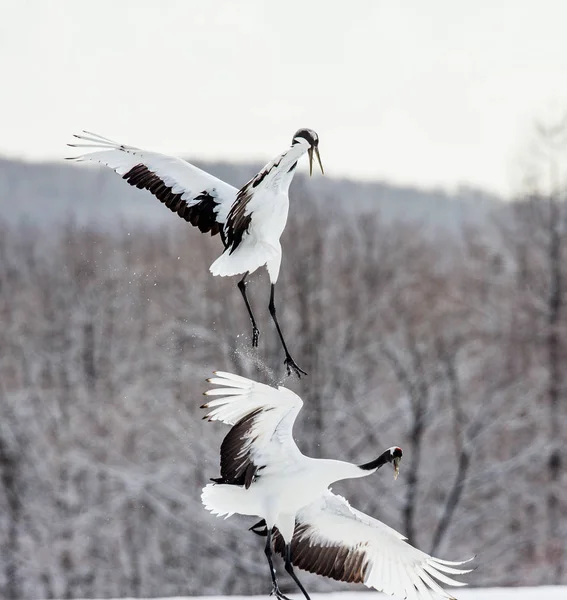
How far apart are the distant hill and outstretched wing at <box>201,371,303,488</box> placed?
19.9 m

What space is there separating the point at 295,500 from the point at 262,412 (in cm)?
52

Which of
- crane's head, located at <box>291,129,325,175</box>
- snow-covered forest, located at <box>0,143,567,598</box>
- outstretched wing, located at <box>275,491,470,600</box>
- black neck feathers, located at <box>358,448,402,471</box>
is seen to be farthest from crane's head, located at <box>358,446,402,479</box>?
snow-covered forest, located at <box>0,143,567,598</box>

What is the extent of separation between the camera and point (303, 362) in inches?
833

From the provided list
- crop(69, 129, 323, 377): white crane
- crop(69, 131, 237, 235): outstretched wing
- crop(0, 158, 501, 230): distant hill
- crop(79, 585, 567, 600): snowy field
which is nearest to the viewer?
crop(69, 129, 323, 377): white crane

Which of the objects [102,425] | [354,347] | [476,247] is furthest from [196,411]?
[476,247]

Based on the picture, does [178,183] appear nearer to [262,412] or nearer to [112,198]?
[262,412]

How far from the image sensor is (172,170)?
17.1ft

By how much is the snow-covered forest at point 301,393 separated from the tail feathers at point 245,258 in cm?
1111

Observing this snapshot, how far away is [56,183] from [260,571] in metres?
22.0

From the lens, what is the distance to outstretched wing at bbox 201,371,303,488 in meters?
4.32

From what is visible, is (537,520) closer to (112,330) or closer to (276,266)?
(112,330)

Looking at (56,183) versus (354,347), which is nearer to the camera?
(354,347)

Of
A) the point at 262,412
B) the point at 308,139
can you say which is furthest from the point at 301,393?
the point at 308,139

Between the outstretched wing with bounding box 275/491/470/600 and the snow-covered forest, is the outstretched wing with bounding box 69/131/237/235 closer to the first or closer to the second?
the outstretched wing with bounding box 275/491/470/600
